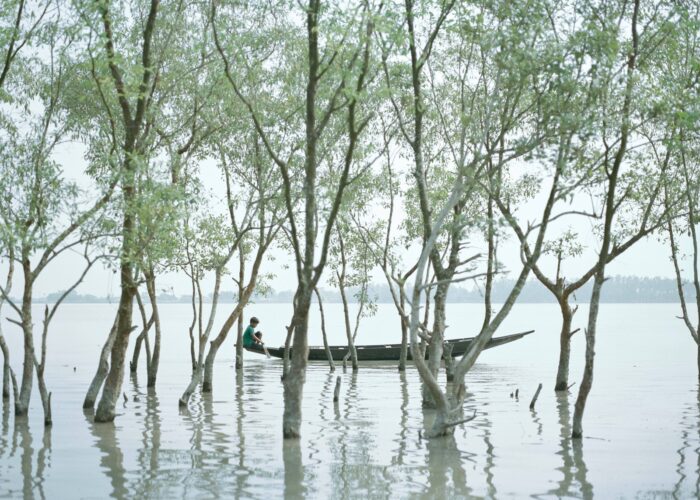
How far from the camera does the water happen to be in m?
14.9

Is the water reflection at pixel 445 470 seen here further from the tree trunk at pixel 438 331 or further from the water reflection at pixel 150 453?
the water reflection at pixel 150 453

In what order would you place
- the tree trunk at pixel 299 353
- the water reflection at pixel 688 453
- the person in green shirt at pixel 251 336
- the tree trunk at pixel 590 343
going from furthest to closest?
the person in green shirt at pixel 251 336, the tree trunk at pixel 299 353, the tree trunk at pixel 590 343, the water reflection at pixel 688 453

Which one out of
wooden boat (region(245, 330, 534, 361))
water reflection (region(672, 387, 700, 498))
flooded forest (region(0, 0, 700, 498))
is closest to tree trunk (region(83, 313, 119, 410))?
flooded forest (region(0, 0, 700, 498))

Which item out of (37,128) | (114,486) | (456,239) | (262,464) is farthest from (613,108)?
(37,128)

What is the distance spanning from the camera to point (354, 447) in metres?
18.5

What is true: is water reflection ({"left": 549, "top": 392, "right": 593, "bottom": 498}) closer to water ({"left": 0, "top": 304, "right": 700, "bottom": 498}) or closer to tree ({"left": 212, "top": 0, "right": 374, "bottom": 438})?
water ({"left": 0, "top": 304, "right": 700, "bottom": 498})

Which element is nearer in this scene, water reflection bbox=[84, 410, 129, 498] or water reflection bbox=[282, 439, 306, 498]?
water reflection bbox=[282, 439, 306, 498]

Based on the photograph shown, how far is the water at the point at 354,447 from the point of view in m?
14.9

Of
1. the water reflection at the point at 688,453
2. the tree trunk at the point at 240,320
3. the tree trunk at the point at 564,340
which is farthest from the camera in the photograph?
the tree trunk at the point at 240,320

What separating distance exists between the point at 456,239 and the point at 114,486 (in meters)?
7.19

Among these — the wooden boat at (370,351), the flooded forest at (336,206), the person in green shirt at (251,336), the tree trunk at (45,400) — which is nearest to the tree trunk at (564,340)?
the flooded forest at (336,206)

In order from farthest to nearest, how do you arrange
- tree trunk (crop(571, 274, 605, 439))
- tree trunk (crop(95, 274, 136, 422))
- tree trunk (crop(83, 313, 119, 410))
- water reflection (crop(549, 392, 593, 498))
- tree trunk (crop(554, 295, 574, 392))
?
1. tree trunk (crop(554, 295, 574, 392))
2. tree trunk (crop(83, 313, 119, 410))
3. tree trunk (crop(95, 274, 136, 422))
4. tree trunk (crop(571, 274, 605, 439))
5. water reflection (crop(549, 392, 593, 498))

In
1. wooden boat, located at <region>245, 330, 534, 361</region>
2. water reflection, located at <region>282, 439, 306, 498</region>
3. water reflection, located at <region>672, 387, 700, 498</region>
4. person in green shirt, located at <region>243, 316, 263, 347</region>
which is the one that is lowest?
water reflection, located at <region>672, 387, 700, 498</region>

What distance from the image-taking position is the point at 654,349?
58.4 meters
